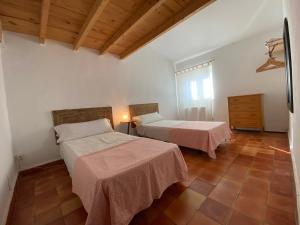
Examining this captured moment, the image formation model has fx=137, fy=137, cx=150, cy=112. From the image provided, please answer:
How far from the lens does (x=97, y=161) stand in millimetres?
1399

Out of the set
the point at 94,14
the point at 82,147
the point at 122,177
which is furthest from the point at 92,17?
the point at 122,177

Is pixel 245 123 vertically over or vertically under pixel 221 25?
under

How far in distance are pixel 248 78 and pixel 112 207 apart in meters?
4.31

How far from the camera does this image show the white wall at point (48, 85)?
2316mm

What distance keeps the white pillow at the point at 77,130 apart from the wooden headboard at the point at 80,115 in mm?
194

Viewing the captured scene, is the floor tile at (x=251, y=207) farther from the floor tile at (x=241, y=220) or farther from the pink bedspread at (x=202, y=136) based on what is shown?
the pink bedspread at (x=202, y=136)

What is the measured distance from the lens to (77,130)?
8.27 ft

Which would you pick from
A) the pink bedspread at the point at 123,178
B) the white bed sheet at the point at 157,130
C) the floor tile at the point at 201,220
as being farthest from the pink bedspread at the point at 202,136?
the floor tile at the point at 201,220

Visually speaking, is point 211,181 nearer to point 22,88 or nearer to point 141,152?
point 141,152

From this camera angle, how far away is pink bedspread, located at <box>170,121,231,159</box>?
2.32m

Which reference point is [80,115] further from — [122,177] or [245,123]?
[245,123]

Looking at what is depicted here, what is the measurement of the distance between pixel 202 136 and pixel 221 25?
97.0 inches

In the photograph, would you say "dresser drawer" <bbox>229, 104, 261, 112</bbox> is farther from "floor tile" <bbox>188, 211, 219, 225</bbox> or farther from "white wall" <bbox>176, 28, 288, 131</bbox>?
"floor tile" <bbox>188, 211, 219, 225</bbox>

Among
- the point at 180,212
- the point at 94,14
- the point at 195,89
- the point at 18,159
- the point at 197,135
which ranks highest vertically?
the point at 94,14
